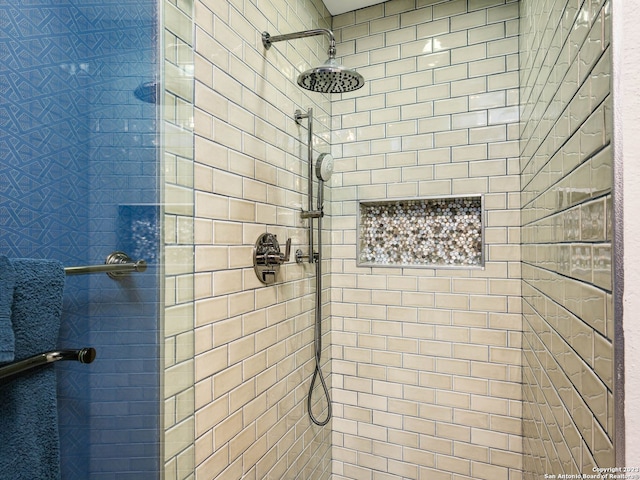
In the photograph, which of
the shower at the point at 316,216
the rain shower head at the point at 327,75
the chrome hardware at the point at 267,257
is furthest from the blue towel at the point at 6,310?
the shower at the point at 316,216

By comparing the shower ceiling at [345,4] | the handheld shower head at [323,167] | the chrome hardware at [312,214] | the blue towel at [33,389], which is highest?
the shower ceiling at [345,4]

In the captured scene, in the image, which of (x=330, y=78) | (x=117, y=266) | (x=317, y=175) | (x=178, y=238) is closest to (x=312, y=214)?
(x=317, y=175)

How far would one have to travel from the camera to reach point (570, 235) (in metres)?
0.80

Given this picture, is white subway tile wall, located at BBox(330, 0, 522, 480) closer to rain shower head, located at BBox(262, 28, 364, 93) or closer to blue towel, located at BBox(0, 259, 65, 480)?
rain shower head, located at BBox(262, 28, 364, 93)

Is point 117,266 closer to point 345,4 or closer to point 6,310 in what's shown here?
point 6,310

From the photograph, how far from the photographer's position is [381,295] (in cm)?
207

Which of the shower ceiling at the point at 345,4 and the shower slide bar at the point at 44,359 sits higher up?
the shower ceiling at the point at 345,4

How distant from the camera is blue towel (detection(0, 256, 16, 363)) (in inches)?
24.0

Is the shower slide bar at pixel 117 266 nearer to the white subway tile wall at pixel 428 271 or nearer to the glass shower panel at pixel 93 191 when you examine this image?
the glass shower panel at pixel 93 191

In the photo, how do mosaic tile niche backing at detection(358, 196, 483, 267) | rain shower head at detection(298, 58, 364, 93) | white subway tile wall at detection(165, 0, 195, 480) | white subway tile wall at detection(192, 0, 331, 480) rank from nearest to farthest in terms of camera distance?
white subway tile wall at detection(165, 0, 195, 480) < white subway tile wall at detection(192, 0, 331, 480) < rain shower head at detection(298, 58, 364, 93) < mosaic tile niche backing at detection(358, 196, 483, 267)

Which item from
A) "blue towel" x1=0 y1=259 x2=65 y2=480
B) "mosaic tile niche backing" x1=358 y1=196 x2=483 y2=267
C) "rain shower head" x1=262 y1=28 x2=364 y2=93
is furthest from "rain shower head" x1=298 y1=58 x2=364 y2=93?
"blue towel" x1=0 y1=259 x2=65 y2=480

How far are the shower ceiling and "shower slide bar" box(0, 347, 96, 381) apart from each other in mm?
2113

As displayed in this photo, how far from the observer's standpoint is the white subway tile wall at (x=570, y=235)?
583mm

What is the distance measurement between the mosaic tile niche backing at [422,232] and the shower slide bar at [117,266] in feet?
4.54
